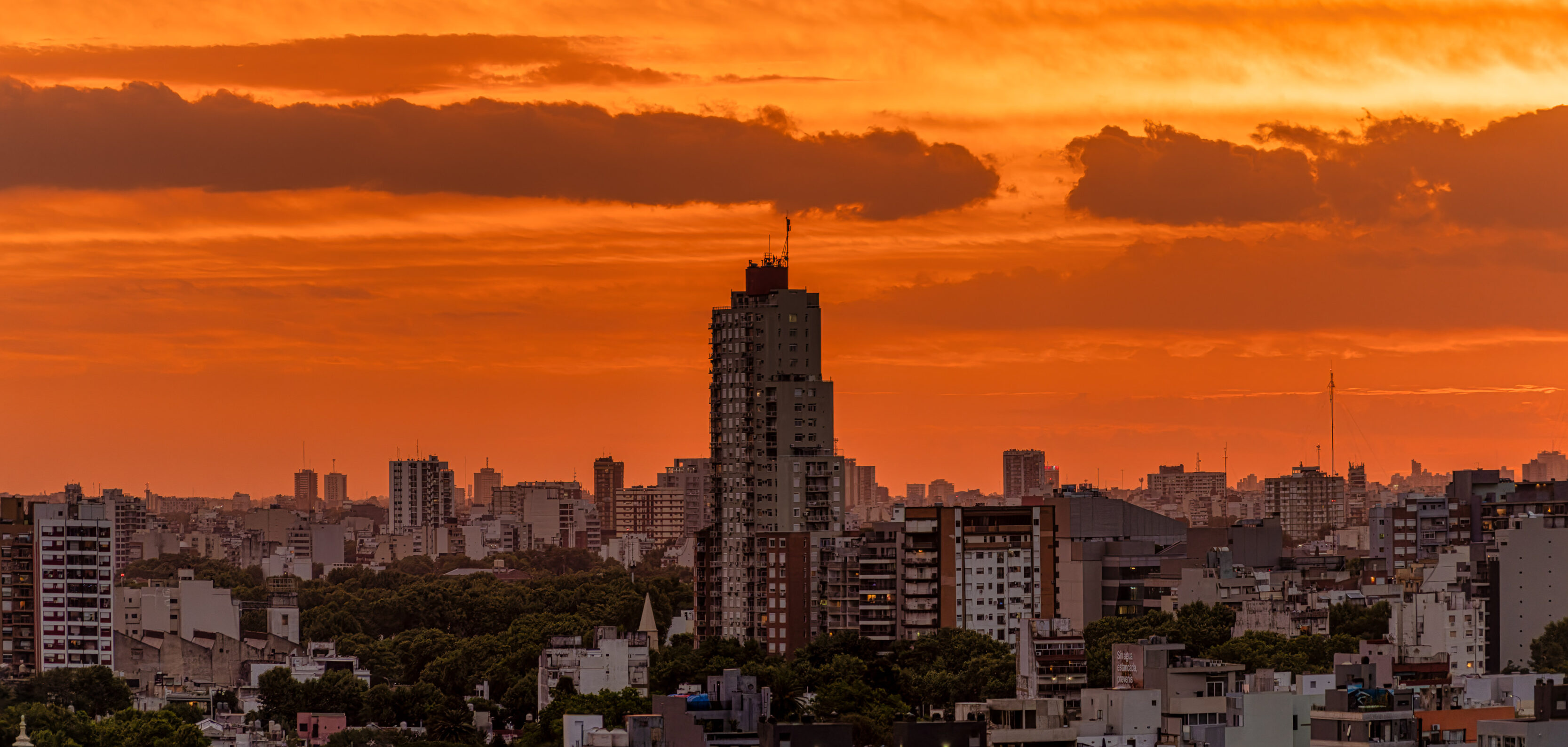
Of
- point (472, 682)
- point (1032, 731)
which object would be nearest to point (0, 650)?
point (472, 682)

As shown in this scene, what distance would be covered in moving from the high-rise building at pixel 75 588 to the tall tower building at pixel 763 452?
70.3 ft

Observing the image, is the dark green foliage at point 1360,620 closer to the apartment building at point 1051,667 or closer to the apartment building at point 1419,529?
the apartment building at point 1419,529

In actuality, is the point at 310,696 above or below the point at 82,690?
below

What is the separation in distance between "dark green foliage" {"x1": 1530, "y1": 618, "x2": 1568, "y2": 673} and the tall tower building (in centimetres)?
2411

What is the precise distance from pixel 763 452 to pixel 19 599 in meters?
27.4

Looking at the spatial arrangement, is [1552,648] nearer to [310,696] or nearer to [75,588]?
[310,696]

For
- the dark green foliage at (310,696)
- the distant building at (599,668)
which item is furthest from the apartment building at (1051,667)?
the dark green foliage at (310,696)

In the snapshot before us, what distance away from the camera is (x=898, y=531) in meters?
88.1

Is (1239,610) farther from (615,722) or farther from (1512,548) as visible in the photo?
(615,722)

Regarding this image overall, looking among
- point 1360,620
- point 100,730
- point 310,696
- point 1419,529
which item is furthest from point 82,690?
point 1419,529

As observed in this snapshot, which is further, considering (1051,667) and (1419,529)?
(1419,529)

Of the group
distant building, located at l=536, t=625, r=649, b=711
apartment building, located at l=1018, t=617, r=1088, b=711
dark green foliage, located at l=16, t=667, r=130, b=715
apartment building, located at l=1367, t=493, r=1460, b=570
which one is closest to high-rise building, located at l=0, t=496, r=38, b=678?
dark green foliage, located at l=16, t=667, r=130, b=715

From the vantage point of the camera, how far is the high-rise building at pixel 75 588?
303ft

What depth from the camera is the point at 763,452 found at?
9225cm
